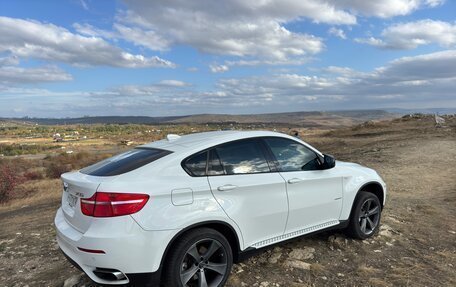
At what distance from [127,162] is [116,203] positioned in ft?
2.31

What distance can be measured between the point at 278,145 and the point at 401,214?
12.2 ft

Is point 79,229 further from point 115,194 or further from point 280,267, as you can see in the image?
point 280,267

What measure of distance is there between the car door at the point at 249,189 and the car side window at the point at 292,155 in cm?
19

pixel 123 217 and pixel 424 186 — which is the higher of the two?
pixel 123 217

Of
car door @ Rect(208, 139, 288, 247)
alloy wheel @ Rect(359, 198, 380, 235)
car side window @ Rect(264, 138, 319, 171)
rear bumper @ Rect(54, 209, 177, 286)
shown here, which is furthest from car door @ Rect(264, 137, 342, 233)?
rear bumper @ Rect(54, 209, 177, 286)

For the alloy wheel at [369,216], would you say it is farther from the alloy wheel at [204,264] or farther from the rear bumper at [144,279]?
the rear bumper at [144,279]

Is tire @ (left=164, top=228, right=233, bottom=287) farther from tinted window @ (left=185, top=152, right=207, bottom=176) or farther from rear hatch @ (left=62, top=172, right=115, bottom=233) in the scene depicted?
rear hatch @ (left=62, top=172, right=115, bottom=233)

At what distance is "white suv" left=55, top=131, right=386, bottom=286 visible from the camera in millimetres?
3365

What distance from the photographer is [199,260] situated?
3713mm

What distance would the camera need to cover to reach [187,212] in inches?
140

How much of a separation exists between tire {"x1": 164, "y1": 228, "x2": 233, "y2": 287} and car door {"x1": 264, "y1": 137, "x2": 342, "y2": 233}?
0.94 meters

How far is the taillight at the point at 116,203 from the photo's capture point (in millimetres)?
3344

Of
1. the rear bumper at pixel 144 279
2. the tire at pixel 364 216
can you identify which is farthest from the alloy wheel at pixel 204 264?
the tire at pixel 364 216

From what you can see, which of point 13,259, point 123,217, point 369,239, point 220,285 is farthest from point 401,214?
point 13,259
